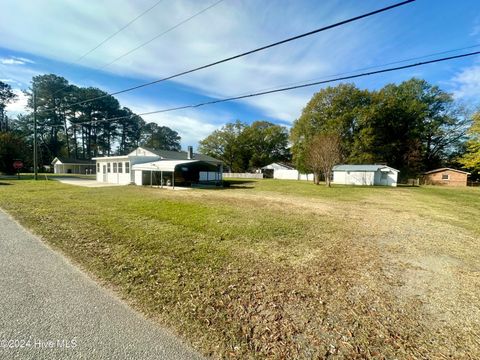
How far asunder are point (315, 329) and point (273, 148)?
48.0 metres

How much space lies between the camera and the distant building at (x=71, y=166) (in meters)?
44.3

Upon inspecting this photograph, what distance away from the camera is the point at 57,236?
5.05 m

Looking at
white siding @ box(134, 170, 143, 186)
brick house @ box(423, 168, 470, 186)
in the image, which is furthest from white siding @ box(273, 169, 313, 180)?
white siding @ box(134, 170, 143, 186)

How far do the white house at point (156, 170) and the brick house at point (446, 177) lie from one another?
31.9m

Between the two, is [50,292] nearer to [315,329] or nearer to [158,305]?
[158,305]

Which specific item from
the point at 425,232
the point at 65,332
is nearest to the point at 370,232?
the point at 425,232

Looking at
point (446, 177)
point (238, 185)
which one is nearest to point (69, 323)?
point (238, 185)

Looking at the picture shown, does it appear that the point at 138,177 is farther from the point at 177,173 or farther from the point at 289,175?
the point at 289,175

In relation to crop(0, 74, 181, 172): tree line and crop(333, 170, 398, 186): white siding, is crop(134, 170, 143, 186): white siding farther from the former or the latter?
crop(333, 170, 398, 186): white siding

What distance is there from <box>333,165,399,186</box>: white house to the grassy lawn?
2347 centimetres

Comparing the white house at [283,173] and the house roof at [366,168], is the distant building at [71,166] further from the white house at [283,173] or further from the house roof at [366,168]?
the house roof at [366,168]

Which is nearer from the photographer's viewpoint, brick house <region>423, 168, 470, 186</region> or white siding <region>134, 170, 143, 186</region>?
white siding <region>134, 170, 143, 186</region>

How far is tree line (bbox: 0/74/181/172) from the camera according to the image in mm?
40531

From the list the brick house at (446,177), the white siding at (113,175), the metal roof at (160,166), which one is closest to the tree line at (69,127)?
the white siding at (113,175)
